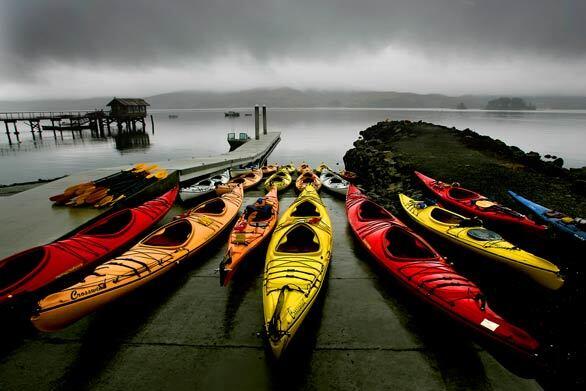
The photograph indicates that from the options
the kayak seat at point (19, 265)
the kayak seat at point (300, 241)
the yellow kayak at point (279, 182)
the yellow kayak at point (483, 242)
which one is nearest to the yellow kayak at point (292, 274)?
the kayak seat at point (300, 241)

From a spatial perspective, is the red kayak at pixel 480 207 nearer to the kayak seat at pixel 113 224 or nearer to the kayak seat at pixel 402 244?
the kayak seat at pixel 402 244

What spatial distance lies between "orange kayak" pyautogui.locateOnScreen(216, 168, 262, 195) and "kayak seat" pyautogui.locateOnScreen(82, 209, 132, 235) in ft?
17.6

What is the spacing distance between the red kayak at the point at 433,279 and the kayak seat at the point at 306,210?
1422 mm

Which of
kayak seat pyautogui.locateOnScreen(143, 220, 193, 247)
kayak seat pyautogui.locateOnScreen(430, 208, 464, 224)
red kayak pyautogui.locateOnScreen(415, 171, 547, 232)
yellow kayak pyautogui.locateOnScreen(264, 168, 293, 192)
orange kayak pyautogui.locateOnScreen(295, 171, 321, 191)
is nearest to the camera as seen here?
kayak seat pyautogui.locateOnScreen(143, 220, 193, 247)

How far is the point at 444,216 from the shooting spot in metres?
9.86

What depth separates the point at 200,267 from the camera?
27.1ft

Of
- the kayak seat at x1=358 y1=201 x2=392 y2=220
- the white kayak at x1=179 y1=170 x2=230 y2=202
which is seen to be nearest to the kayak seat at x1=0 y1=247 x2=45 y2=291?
the white kayak at x1=179 y1=170 x2=230 y2=202

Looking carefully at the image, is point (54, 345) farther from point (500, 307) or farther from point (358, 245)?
point (500, 307)

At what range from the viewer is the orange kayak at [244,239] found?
19.7 feet

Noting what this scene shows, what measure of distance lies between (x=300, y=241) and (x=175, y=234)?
383cm

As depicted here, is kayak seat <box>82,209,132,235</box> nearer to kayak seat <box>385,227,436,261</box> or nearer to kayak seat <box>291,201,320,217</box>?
kayak seat <box>291,201,320,217</box>

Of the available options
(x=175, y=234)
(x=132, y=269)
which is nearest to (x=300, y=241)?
(x=175, y=234)

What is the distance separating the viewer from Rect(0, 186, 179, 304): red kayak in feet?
18.8

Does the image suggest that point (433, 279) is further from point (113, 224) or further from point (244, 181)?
point (244, 181)
